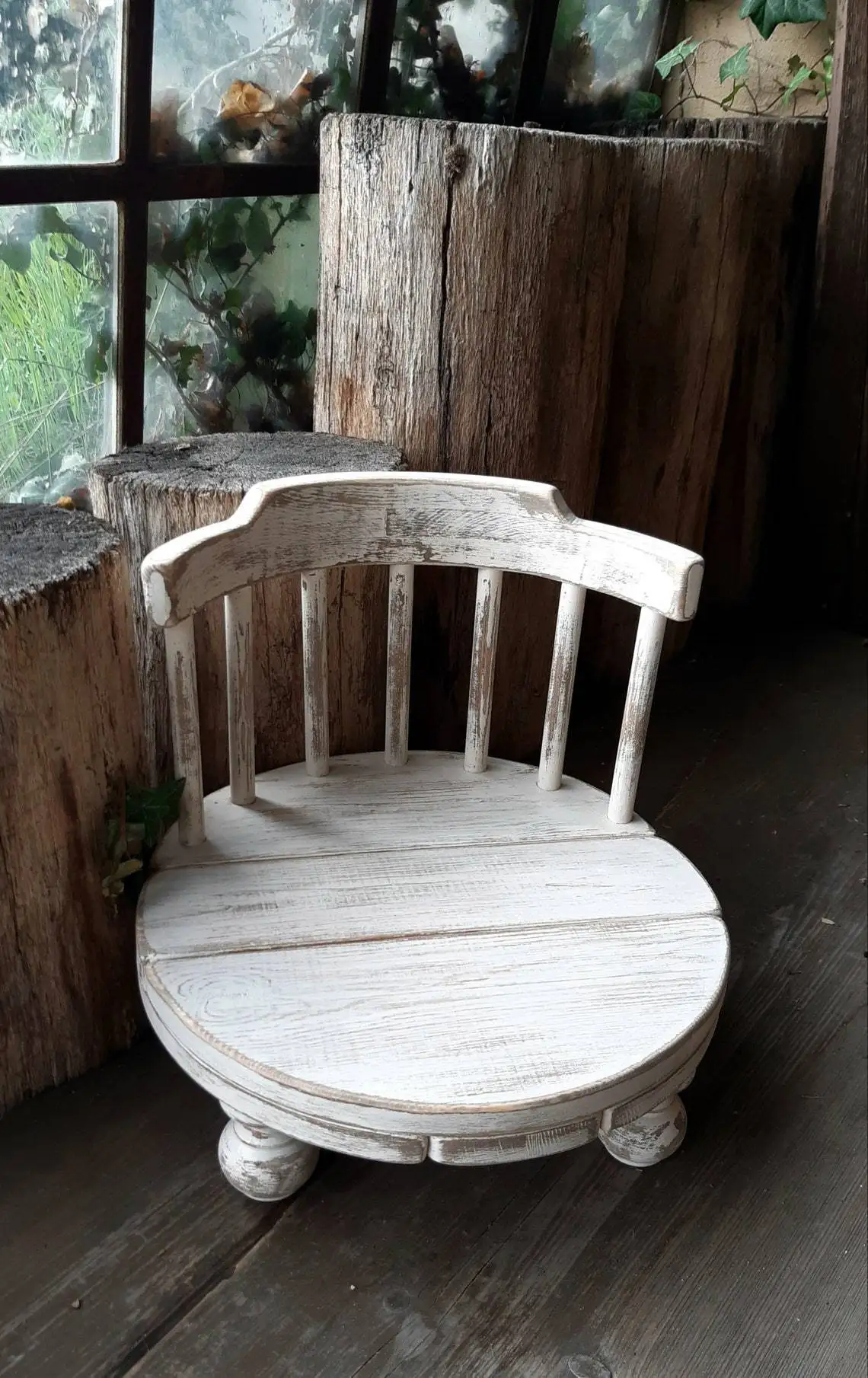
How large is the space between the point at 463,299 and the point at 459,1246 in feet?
4.11

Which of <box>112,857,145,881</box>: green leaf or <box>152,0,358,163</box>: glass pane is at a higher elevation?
<box>152,0,358,163</box>: glass pane

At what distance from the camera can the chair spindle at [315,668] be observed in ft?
4.41

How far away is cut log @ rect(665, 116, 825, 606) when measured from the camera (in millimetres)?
2443

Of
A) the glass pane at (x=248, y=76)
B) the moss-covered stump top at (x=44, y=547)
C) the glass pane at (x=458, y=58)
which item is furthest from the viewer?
the glass pane at (x=458, y=58)

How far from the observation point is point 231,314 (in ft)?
6.64

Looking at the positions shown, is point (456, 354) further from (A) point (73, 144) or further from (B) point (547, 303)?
(A) point (73, 144)

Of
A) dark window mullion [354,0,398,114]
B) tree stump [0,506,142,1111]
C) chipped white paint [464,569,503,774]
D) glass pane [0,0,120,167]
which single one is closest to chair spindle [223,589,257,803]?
tree stump [0,506,142,1111]

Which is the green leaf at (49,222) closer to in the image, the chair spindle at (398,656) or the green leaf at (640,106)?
the chair spindle at (398,656)

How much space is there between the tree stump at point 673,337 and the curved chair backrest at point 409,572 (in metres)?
0.95

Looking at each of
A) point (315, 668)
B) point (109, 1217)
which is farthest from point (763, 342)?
point (109, 1217)

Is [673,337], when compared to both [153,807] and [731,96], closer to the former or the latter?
[731,96]

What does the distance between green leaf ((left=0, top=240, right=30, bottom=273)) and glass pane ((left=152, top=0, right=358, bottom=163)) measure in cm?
30

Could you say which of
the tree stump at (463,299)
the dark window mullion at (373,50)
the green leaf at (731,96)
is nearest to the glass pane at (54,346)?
the tree stump at (463,299)

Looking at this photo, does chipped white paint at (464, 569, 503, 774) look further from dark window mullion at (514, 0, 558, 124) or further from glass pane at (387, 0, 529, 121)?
dark window mullion at (514, 0, 558, 124)
